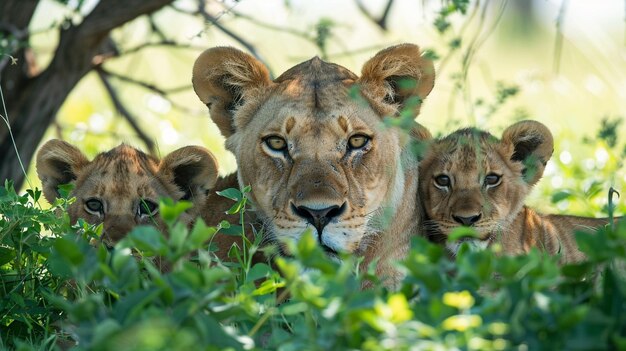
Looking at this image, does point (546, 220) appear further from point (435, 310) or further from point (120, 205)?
point (435, 310)

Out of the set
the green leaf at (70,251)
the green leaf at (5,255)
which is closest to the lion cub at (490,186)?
the green leaf at (5,255)

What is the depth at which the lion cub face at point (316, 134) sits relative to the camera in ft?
11.6

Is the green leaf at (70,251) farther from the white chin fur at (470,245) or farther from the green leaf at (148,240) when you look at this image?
the white chin fur at (470,245)

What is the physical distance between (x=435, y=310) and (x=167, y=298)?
67 centimetres

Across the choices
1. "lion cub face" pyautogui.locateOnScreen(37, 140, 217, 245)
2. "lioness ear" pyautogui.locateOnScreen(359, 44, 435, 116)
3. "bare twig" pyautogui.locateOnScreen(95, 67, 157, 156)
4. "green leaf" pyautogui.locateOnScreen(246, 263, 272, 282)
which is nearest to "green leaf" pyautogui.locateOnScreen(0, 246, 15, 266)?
"lion cub face" pyautogui.locateOnScreen(37, 140, 217, 245)

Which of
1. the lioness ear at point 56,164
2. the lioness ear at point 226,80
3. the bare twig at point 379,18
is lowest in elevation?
the lioness ear at point 56,164

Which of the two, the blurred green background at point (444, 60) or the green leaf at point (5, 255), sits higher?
the blurred green background at point (444, 60)

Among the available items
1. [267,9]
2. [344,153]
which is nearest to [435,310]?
[344,153]

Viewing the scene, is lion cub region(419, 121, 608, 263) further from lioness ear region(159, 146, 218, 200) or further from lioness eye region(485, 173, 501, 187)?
lioness ear region(159, 146, 218, 200)

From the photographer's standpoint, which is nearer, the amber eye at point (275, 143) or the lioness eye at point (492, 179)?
the amber eye at point (275, 143)

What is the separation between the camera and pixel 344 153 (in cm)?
378

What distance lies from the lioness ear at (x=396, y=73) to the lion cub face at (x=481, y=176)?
0.99ft

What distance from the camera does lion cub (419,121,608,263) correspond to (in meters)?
4.19

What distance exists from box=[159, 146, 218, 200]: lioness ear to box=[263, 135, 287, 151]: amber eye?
55 centimetres
